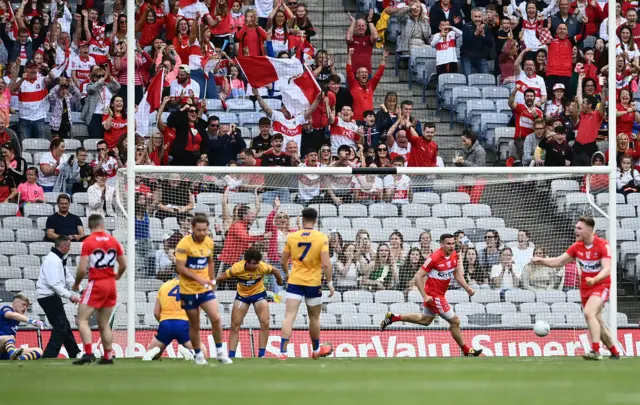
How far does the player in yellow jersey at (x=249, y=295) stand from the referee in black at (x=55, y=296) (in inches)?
103

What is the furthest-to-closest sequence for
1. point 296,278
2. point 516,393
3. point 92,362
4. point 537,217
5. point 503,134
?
point 503,134, point 537,217, point 296,278, point 92,362, point 516,393

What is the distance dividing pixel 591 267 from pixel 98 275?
6884mm

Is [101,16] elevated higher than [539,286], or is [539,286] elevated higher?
[101,16]

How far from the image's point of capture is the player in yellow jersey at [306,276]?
659 inches

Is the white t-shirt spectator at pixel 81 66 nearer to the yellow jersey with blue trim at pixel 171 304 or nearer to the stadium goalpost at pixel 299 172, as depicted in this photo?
the stadium goalpost at pixel 299 172

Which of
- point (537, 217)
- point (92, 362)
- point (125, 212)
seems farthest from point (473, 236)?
point (92, 362)

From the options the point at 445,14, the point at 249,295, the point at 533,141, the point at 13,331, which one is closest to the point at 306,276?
the point at 249,295

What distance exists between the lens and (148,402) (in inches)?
363

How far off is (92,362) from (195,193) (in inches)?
164

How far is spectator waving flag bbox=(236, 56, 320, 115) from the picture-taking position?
20688 mm

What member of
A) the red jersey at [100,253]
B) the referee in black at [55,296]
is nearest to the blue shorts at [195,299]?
the red jersey at [100,253]

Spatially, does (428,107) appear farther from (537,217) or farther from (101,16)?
(101,16)

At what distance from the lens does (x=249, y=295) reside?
699 inches

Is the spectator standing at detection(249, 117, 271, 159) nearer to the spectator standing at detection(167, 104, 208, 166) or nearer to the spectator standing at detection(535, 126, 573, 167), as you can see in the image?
the spectator standing at detection(167, 104, 208, 166)
